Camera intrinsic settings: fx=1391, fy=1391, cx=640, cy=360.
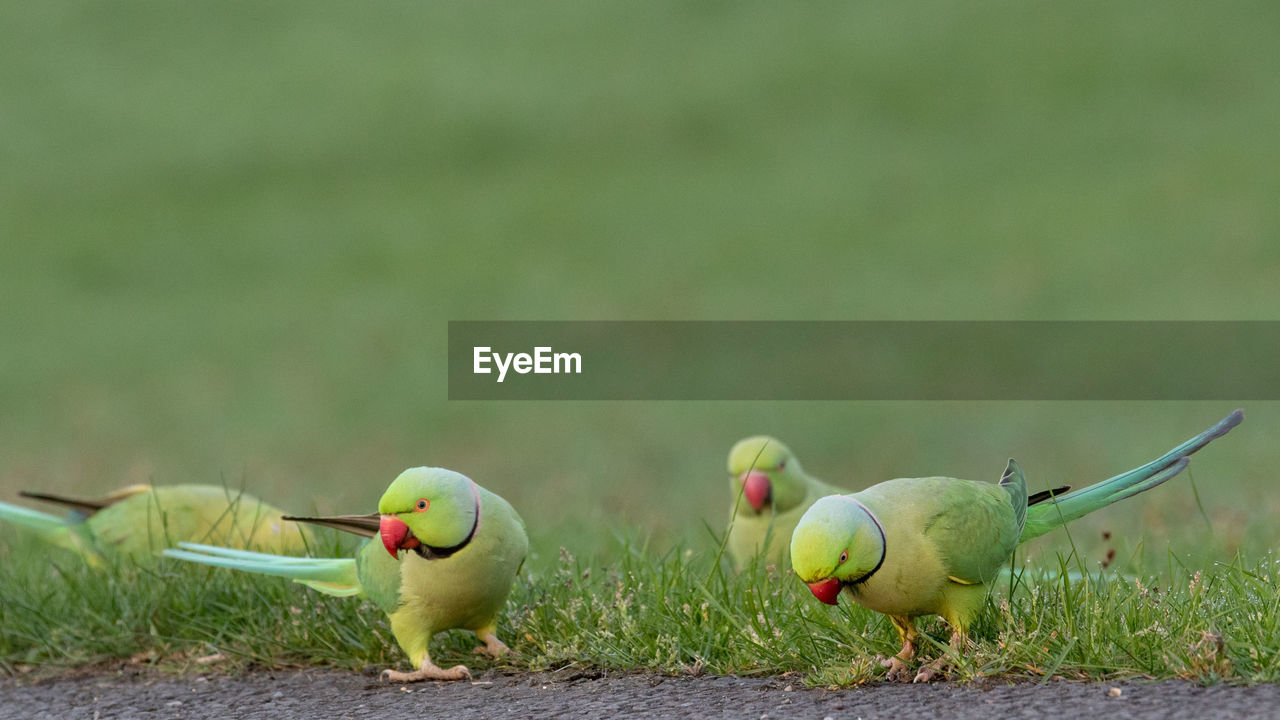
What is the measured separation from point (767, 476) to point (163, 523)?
1957 mm

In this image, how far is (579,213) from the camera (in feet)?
48.4

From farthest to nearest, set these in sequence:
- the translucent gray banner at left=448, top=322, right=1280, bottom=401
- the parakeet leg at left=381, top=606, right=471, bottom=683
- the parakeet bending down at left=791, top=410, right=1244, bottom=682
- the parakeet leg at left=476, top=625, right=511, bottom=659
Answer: the translucent gray banner at left=448, top=322, right=1280, bottom=401, the parakeet leg at left=476, top=625, right=511, bottom=659, the parakeet leg at left=381, top=606, right=471, bottom=683, the parakeet bending down at left=791, top=410, right=1244, bottom=682

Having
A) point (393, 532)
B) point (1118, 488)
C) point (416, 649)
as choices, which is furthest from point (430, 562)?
point (1118, 488)

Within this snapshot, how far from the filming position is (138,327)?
12.9 m

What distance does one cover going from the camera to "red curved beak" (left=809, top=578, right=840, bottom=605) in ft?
9.86

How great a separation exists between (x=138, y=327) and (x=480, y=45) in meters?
5.84

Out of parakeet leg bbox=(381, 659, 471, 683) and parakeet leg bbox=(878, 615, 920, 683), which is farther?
parakeet leg bbox=(381, 659, 471, 683)

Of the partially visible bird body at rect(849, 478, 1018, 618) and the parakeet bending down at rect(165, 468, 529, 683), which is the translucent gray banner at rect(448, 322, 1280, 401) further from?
the partially visible bird body at rect(849, 478, 1018, 618)

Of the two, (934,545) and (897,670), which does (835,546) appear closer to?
(934,545)

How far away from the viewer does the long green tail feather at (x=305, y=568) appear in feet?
12.5

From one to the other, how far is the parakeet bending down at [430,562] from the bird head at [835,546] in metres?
0.89

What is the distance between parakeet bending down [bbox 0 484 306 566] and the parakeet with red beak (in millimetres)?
1471

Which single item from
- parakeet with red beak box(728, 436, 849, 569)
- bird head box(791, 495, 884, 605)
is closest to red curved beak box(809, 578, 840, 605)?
bird head box(791, 495, 884, 605)

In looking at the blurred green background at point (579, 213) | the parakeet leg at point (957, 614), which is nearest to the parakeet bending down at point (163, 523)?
the parakeet leg at point (957, 614)
